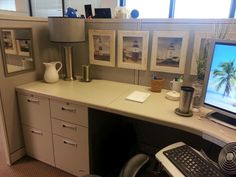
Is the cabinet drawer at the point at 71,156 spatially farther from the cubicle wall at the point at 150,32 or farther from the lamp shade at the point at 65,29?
the lamp shade at the point at 65,29

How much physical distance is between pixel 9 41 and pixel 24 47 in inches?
6.8

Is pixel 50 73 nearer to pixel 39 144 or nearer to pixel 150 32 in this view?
A: pixel 39 144

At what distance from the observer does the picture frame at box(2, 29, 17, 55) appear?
1.55 m

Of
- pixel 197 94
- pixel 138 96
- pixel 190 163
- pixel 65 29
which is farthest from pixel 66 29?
pixel 190 163

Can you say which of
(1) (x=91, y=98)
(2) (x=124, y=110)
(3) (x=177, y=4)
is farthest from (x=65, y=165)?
(3) (x=177, y=4)

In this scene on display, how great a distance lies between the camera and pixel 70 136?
5.08 ft

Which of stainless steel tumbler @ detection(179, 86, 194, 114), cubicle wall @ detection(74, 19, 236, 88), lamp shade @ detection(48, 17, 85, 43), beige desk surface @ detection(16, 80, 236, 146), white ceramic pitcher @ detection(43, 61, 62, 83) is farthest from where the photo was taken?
white ceramic pitcher @ detection(43, 61, 62, 83)

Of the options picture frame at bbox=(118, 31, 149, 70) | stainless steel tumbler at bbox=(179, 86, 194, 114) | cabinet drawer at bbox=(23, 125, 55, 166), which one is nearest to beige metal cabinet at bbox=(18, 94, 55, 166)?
cabinet drawer at bbox=(23, 125, 55, 166)

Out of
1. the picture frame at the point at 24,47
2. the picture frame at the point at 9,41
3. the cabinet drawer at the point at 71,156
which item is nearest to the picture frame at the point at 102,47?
the picture frame at the point at 24,47

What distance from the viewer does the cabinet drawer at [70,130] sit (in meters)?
1.48

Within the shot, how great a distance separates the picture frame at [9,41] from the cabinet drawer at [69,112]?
0.59 metres

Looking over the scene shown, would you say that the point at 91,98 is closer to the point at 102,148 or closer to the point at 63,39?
the point at 102,148

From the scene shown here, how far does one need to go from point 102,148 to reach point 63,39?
1.03 meters

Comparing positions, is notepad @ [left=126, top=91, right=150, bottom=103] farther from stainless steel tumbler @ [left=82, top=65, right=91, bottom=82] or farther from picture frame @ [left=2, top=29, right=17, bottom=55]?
picture frame @ [left=2, top=29, right=17, bottom=55]
